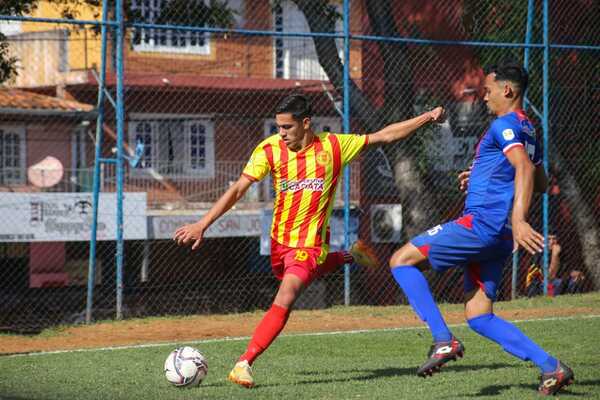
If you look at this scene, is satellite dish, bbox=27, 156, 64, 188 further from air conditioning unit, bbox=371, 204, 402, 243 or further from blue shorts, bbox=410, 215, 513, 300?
blue shorts, bbox=410, 215, 513, 300

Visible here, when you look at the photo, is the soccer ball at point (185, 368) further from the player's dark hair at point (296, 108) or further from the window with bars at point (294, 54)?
the window with bars at point (294, 54)

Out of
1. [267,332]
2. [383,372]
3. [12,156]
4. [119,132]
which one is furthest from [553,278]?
[12,156]

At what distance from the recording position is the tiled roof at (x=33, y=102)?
2777 centimetres

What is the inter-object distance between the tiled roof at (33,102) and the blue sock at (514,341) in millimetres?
21332

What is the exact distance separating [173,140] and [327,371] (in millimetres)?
20707

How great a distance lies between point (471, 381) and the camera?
7738 mm

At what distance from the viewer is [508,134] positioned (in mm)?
6922

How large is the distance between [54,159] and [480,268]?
68.7ft

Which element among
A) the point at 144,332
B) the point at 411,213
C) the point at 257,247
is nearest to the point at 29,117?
the point at 257,247

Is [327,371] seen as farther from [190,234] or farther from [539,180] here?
[539,180]

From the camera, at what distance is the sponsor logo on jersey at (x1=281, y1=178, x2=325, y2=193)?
8141mm

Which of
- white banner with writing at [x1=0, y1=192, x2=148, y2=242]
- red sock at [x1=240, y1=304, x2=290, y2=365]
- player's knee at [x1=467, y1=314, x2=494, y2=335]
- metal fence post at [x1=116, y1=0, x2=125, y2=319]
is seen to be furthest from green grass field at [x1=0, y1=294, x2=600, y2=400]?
white banner with writing at [x1=0, y1=192, x2=148, y2=242]

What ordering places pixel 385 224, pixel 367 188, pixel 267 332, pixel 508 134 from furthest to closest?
1. pixel 367 188
2. pixel 385 224
3. pixel 267 332
4. pixel 508 134

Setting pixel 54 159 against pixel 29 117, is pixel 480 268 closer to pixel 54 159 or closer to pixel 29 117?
pixel 54 159
